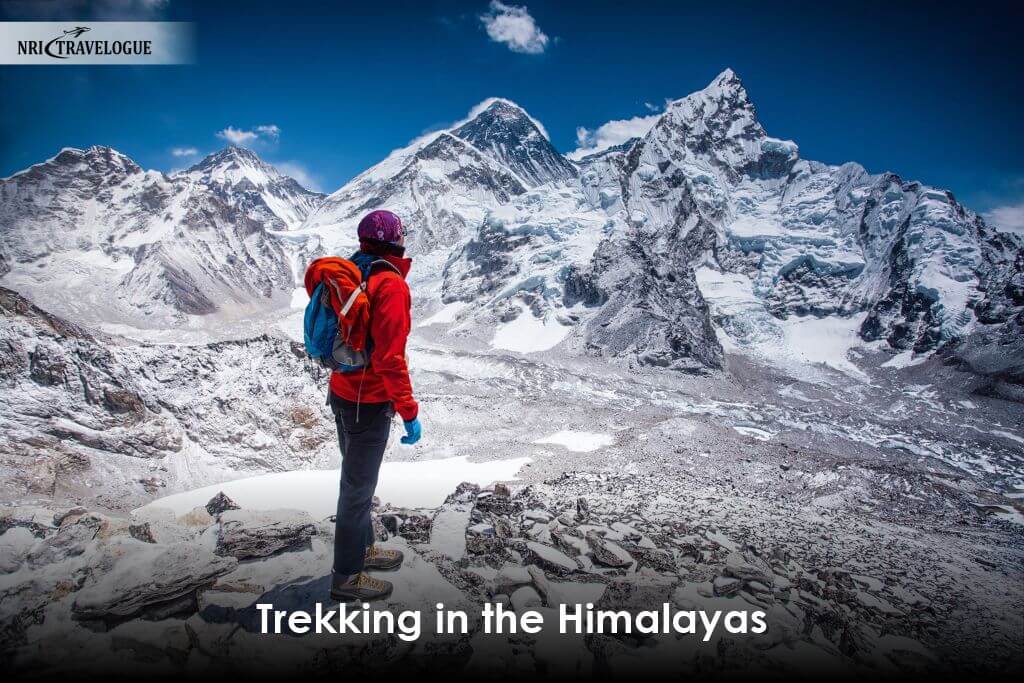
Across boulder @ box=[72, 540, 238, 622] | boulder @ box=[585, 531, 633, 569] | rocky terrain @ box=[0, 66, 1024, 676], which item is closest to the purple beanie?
rocky terrain @ box=[0, 66, 1024, 676]

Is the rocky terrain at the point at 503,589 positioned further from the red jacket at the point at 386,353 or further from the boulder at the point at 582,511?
the red jacket at the point at 386,353

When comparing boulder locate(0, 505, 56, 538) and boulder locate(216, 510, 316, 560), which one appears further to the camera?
boulder locate(0, 505, 56, 538)

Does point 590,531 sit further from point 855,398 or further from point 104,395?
point 855,398

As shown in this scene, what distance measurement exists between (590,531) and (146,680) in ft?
13.9

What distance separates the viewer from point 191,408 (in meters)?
11.3

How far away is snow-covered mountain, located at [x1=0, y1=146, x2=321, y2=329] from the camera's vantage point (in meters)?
59.5

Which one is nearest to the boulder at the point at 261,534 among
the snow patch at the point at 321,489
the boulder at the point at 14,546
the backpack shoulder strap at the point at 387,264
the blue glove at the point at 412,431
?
the boulder at the point at 14,546

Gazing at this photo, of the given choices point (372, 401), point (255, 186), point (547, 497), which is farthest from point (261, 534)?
point (255, 186)

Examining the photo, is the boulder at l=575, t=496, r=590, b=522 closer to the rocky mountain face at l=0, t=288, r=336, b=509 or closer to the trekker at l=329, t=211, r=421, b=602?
the trekker at l=329, t=211, r=421, b=602

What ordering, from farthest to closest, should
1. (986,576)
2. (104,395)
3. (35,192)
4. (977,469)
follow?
(35,192)
(977,469)
(104,395)
(986,576)

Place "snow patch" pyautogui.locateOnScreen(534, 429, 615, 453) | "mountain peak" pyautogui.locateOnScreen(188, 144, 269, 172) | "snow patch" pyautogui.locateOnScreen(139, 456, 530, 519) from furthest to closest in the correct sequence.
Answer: "mountain peak" pyautogui.locateOnScreen(188, 144, 269, 172), "snow patch" pyautogui.locateOnScreen(534, 429, 615, 453), "snow patch" pyautogui.locateOnScreen(139, 456, 530, 519)

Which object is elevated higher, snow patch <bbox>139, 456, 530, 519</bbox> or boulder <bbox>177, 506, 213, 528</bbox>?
boulder <bbox>177, 506, 213, 528</bbox>

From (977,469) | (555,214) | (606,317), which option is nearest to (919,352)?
(606,317)

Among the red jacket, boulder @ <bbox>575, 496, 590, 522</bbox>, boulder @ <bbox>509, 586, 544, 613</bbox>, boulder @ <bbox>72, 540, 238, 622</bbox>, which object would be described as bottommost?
boulder @ <bbox>509, 586, 544, 613</bbox>
